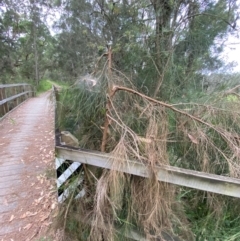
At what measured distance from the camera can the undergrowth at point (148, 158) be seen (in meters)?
1.25

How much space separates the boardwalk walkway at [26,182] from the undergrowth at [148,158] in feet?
2.41

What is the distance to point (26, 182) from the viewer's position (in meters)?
2.67

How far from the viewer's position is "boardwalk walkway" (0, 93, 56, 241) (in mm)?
1955

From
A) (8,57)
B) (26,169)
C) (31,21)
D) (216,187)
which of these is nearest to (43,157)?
(26,169)

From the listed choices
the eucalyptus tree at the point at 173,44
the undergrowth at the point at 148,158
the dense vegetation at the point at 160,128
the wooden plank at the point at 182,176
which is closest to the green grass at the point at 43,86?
the eucalyptus tree at the point at 173,44

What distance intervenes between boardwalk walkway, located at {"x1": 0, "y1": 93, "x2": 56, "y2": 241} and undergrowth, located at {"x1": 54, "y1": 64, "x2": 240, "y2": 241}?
0.74 m

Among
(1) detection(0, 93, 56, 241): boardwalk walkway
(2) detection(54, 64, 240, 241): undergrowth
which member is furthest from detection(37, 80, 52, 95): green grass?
(2) detection(54, 64, 240, 241): undergrowth

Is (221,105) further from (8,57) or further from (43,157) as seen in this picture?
(8,57)

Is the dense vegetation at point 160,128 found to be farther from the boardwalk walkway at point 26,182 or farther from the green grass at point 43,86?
the green grass at point 43,86

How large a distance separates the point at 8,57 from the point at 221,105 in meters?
10.8

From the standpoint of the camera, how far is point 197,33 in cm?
251

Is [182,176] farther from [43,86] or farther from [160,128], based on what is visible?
[43,86]

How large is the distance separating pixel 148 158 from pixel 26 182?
83.2 inches

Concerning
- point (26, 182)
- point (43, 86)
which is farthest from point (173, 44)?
point (43, 86)
